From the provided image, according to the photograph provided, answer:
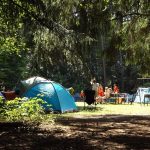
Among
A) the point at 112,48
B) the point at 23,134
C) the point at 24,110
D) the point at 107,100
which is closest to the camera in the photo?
the point at 23,134

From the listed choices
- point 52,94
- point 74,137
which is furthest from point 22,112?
point 52,94

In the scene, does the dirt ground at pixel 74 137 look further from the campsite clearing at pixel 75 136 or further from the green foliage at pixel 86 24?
the green foliage at pixel 86 24

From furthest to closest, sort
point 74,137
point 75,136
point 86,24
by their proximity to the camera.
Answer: point 86,24, point 75,136, point 74,137

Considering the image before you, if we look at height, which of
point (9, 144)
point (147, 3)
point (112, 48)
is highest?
point (147, 3)

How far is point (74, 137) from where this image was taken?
27.6 ft

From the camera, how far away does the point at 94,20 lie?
37.2 ft

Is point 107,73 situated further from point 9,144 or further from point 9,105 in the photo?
point 9,144

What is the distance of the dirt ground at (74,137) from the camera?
24.0 feet

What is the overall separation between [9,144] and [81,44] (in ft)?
20.8

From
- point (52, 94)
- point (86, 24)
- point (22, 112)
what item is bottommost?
point (22, 112)

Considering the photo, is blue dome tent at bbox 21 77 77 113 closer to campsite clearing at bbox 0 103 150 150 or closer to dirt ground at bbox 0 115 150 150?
campsite clearing at bbox 0 103 150 150

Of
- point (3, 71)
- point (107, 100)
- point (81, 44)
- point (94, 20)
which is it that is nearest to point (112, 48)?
point (81, 44)

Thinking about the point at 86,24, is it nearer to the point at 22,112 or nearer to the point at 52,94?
the point at 22,112

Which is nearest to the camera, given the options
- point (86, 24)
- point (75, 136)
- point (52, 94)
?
point (75, 136)
